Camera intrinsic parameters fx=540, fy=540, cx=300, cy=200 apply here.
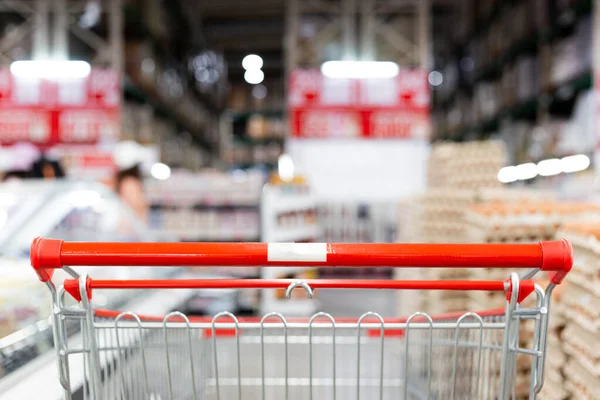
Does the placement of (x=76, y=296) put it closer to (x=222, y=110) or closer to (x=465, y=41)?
(x=465, y=41)

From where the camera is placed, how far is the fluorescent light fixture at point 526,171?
7607mm

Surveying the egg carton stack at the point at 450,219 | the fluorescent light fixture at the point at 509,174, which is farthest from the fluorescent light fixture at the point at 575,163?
the fluorescent light fixture at the point at 509,174

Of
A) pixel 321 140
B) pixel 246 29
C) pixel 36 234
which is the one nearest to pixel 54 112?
pixel 321 140

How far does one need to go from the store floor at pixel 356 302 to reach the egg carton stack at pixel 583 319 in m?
4.70

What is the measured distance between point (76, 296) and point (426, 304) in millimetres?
3519

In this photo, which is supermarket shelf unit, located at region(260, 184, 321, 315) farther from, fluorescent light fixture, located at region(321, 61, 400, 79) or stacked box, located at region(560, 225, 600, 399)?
stacked box, located at region(560, 225, 600, 399)

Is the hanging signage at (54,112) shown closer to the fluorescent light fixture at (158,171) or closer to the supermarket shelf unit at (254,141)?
the fluorescent light fixture at (158,171)

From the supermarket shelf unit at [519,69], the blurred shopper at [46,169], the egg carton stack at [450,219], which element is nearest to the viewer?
the egg carton stack at [450,219]

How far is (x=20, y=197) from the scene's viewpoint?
2.80 meters

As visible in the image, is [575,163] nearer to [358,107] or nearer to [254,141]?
[358,107]

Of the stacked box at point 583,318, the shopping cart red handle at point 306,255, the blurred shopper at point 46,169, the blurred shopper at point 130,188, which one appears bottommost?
the stacked box at point 583,318

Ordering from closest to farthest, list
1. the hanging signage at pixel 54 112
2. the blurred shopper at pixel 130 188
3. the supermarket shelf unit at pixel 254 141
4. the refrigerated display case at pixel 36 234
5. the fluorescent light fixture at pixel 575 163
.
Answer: the refrigerated display case at pixel 36 234, the blurred shopper at pixel 130 188, the fluorescent light fixture at pixel 575 163, the hanging signage at pixel 54 112, the supermarket shelf unit at pixel 254 141

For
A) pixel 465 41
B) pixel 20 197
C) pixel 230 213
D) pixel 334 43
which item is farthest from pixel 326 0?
pixel 20 197

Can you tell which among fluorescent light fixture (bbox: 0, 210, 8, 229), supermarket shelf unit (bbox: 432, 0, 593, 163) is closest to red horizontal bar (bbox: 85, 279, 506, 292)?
fluorescent light fixture (bbox: 0, 210, 8, 229)
